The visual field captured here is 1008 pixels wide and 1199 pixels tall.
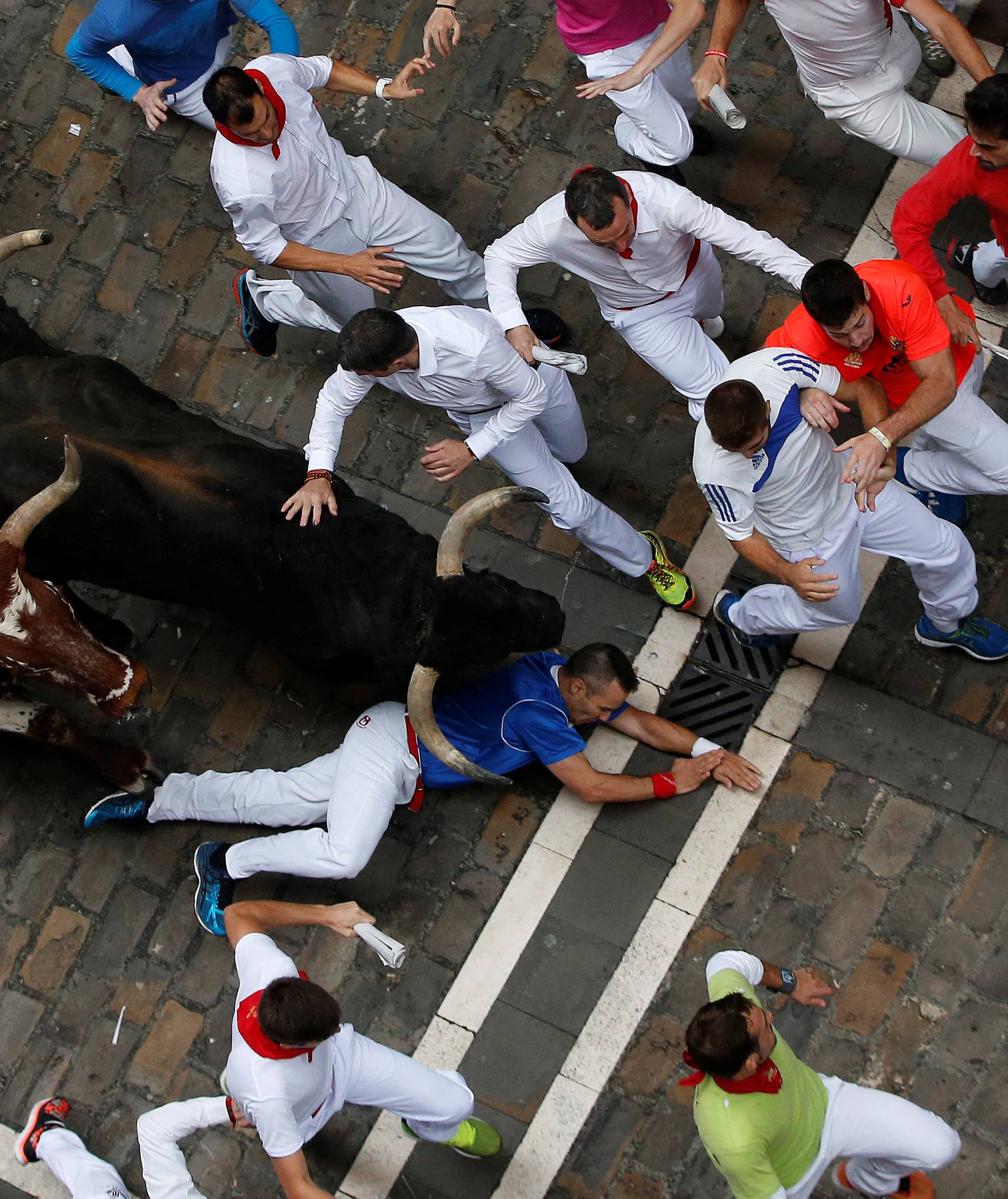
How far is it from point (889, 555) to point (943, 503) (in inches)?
33.8

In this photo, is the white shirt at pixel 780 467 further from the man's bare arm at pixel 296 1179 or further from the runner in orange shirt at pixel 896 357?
the man's bare arm at pixel 296 1179

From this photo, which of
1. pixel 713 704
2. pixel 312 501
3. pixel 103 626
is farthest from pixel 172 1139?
pixel 713 704

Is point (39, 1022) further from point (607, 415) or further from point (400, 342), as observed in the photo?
point (607, 415)

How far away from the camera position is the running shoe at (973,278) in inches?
272

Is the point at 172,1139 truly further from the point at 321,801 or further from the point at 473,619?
the point at 473,619

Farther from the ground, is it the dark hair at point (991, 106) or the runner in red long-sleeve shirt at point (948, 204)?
the dark hair at point (991, 106)

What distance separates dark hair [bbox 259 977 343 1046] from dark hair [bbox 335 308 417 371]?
2695mm

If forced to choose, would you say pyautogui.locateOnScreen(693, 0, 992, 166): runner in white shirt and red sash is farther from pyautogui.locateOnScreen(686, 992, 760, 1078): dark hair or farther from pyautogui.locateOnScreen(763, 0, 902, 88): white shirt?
pyautogui.locateOnScreen(686, 992, 760, 1078): dark hair

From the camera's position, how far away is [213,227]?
8008 mm

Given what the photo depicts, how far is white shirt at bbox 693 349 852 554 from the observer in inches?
208

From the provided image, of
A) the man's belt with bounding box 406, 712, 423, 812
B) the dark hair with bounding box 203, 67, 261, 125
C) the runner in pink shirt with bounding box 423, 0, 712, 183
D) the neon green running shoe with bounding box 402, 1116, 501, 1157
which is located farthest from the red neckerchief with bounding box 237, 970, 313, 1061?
the runner in pink shirt with bounding box 423, 0, 712, 183

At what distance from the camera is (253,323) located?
744 cm

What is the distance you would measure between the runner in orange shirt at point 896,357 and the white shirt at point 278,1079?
3.28 m

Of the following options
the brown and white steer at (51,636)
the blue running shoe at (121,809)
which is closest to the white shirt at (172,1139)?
the blue running shoe at (121,809)
